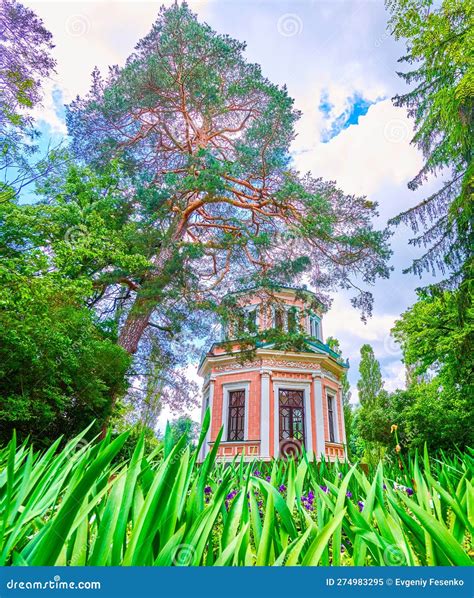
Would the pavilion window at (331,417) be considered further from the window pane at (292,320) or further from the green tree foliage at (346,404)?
the window pane at (292,320)

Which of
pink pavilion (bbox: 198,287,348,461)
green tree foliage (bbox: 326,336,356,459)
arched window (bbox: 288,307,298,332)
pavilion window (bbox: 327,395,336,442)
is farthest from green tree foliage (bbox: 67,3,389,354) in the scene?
green tree foliage (bbox: 326,336,356,459)

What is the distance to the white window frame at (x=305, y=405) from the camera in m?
12.0

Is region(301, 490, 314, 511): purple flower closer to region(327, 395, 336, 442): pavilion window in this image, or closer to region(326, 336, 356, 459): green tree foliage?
region(327, 395, 336, 442): pavilion window

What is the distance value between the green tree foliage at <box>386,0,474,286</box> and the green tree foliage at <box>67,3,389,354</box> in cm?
180

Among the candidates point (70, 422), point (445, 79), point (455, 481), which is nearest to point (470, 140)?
point (445, 79)

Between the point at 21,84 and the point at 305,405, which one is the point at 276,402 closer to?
the point at 305,405

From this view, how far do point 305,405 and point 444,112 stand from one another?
1042 cm

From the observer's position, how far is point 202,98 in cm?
799

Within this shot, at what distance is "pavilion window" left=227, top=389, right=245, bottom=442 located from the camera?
1254 centimetres

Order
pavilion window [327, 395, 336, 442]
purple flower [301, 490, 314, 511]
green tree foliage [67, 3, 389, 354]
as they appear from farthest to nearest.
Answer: pavilion window [327, 395, 336, 442] < green tree foliage [67, 3, 389, 354] < purple flower [301, 490, 314, 511]

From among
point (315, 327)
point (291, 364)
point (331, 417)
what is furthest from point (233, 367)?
point (315, 327)

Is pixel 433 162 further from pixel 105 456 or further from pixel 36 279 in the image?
pixel 105 456

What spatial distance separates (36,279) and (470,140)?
28.3 ft

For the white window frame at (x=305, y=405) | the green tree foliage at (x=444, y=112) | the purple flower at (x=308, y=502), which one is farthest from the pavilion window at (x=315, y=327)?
the purple flower at (x=308, y=502)
